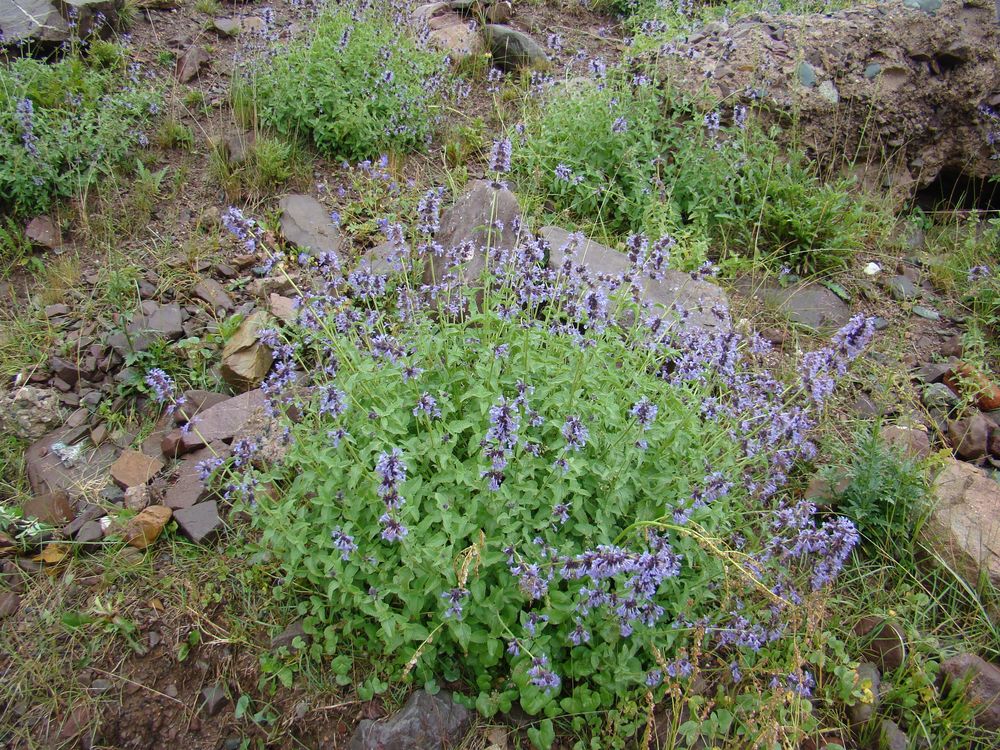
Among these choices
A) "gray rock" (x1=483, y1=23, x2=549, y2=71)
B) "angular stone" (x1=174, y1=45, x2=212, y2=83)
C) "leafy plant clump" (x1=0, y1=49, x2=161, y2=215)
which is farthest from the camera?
"gray rock" (x1=483, y1=23, x2=549, y2=71)

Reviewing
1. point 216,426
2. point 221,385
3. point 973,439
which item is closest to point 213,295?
point 221,385

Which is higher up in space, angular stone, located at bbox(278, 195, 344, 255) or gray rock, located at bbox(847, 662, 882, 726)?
angular stone, located at bbox(278, 195, 344, 255)

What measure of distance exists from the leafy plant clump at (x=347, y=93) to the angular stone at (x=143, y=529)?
3526 mm

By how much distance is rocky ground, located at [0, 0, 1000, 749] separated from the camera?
3211 millimetres

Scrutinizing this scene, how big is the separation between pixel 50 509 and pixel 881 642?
4.37m

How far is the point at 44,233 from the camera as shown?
5293mm

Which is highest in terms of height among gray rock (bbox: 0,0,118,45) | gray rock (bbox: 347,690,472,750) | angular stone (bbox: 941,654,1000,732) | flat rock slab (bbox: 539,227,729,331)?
gray rock (bbox: 0,0,118,45)

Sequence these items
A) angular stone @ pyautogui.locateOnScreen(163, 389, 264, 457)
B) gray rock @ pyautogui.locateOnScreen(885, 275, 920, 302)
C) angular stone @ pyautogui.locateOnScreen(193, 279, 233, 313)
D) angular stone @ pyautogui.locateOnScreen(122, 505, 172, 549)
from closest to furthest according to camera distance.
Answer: angular stone @ pyautogui.locateOnScreen(122, 505, 172, 549)
angular stone @ pyautogui.locateOnScreen(163, 389, 264, 457)
angular stone @ pyautogui.locateOnScreen(193, 279, 233, 313)
gray rock @ pyautogui.locateOnScreen(885, 275, 920, 302)

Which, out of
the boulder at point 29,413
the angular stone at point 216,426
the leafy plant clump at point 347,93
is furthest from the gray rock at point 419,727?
the leafy plant clump at point 347,93

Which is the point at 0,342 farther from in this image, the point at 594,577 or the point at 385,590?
the point at 594,577

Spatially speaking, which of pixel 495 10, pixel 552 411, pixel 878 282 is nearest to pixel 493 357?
pixel 552 411

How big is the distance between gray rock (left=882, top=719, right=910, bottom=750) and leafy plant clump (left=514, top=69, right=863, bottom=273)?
11.5 feet

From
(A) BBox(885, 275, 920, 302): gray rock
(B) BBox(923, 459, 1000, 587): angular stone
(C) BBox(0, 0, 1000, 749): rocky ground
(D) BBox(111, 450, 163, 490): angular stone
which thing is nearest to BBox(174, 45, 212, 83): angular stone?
(C) BBox(0, 0, 1000, 749): rocky ground

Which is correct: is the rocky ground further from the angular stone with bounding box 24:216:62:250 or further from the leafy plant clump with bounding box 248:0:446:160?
the leafy plant clump with bounding box 248:0:446:160
